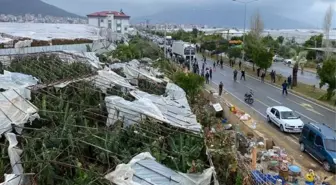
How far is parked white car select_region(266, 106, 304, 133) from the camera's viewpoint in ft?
67.8

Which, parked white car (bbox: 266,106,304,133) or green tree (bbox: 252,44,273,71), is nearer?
parked white car (bbox: 266,106,304,133)

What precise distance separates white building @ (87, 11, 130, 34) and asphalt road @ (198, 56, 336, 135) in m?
71.8

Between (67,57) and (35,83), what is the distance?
1096 cm

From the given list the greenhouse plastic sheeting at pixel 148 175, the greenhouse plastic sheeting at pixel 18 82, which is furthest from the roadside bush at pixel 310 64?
the greenhouse plastic sheeting at pixel 148 175

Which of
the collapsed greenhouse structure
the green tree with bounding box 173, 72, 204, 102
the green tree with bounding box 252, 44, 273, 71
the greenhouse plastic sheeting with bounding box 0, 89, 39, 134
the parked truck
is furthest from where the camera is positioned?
the parked truck

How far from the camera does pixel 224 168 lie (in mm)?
12859

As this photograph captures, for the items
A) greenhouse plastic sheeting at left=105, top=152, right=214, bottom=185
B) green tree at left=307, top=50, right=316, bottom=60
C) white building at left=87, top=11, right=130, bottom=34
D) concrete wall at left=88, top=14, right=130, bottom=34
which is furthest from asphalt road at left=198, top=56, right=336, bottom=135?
concrete wall at left=88, top=14, right=130, bottom=34

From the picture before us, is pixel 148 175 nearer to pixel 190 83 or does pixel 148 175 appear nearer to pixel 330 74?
pixel 190 83

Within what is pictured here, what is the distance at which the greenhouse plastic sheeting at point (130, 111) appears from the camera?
13.8m

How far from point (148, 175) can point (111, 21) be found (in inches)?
3982

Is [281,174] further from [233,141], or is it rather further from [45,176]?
[45,176]

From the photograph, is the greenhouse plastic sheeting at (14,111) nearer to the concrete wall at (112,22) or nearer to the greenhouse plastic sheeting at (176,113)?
the greenhouse plastic sheeting at (176,113)

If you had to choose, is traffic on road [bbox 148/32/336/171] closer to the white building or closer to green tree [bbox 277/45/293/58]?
green tree [bbox 277/45/293/58]

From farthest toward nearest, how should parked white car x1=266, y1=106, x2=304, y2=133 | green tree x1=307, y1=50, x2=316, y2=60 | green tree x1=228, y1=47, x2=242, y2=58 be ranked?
green tree x1=307, y1=50, x2=316, y2=60, green tree x1=228, y1=47, x2=242, y2=58, parked white car x1=266, y1=106, x2=304, y2=133
